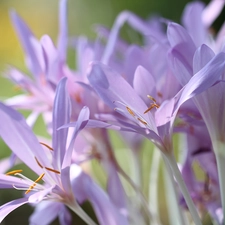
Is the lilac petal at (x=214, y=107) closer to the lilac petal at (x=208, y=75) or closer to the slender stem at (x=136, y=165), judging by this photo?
the lilac petal at (x=208, y=75)

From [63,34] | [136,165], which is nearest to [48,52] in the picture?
[63,34]

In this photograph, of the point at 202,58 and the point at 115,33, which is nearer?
the point at 202,58

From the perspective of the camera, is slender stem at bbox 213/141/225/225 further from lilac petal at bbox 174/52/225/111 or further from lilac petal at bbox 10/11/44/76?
lilac petal at bbox 10/11/44/76

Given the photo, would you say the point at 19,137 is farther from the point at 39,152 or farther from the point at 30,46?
the point at 30,46

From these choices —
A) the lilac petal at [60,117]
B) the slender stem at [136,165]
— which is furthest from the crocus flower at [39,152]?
the slender stem at [136,165]

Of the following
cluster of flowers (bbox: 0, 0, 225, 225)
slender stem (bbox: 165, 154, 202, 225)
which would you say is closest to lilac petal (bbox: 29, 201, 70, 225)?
cluster of flowers (bbox: 0, 0, 225, 225)

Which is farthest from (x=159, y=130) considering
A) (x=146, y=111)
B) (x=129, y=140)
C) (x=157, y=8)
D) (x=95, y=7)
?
(x=95, y=7)

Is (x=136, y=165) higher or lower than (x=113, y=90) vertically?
lower

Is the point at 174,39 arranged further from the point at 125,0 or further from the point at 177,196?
the point at 125,0
